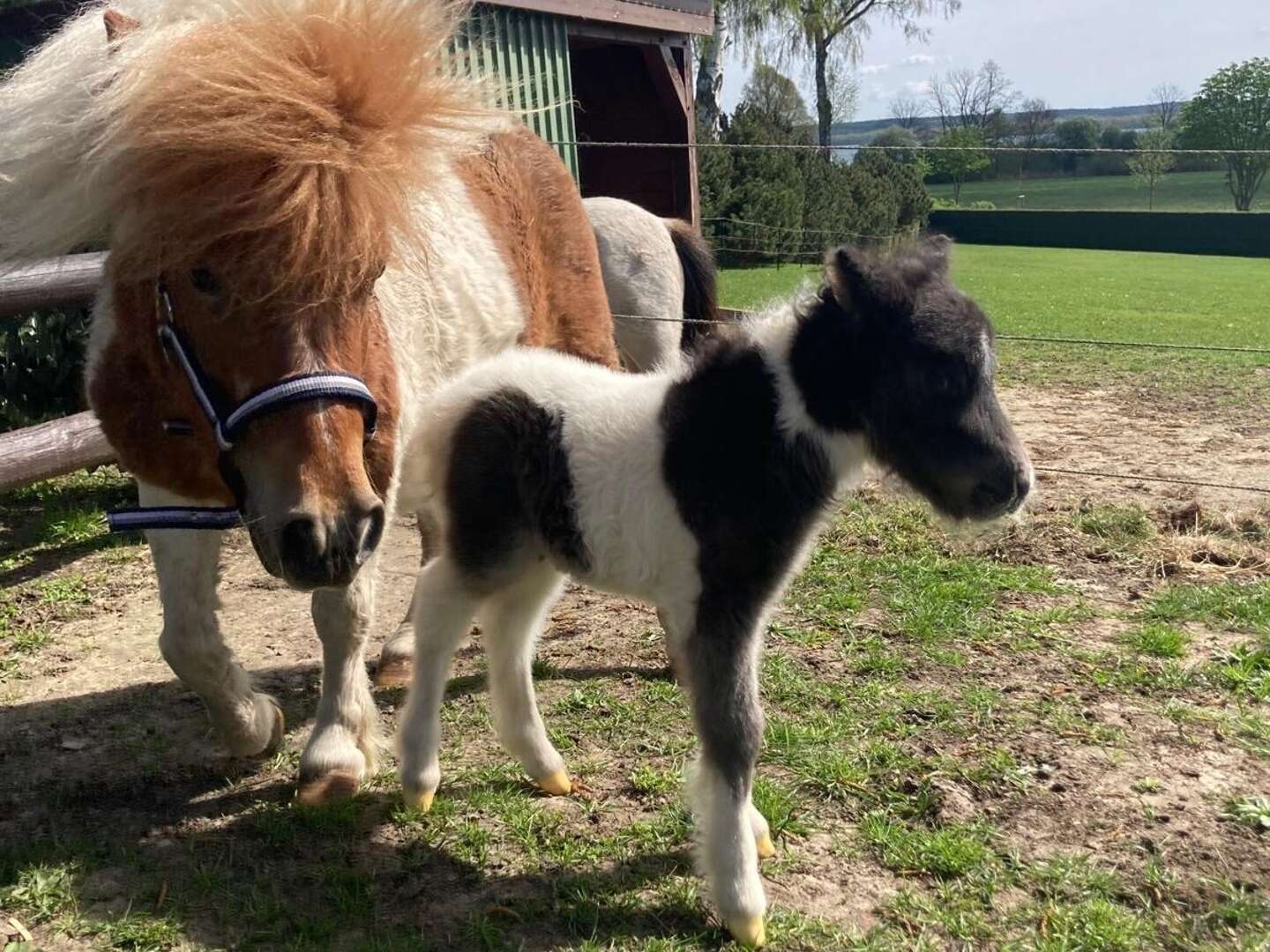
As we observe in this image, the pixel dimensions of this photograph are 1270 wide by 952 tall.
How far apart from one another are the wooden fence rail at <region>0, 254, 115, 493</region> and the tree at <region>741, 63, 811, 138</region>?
22.2 meters

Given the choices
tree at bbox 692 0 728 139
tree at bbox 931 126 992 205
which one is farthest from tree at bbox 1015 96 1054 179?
tree at bbox 692 0 728 139

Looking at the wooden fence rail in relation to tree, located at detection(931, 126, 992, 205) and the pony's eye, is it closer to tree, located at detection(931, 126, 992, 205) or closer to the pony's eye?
the pony's eye

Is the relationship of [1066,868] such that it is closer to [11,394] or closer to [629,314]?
[629,314]

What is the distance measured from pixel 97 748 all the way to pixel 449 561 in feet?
5.16

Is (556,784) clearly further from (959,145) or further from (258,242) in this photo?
(959,145)

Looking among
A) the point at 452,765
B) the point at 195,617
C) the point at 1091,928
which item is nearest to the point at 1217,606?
the point at 1091,928

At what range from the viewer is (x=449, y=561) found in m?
2.99

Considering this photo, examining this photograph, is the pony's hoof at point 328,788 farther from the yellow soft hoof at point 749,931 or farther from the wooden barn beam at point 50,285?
the wooden barn beam at point 50,285

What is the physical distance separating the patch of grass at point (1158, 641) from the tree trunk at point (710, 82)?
19.8m

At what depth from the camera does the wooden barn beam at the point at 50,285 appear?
5047mm

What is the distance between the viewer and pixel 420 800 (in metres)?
3.07

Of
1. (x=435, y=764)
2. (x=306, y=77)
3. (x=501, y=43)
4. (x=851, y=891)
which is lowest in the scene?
(x=851, y=891)

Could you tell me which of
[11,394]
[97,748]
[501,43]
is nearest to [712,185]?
[501,43]

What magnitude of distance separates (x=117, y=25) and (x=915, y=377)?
2195mm
